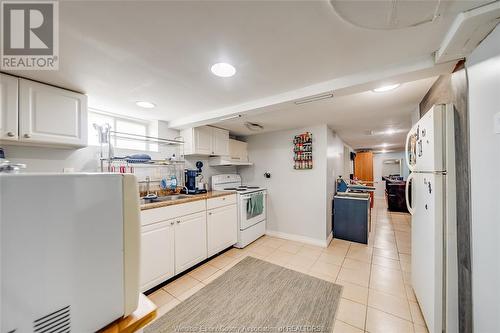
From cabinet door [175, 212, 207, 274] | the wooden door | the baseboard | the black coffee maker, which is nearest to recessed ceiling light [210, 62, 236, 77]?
cabinet door [175, 212, 207, 274]

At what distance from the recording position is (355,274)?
2.28 metres

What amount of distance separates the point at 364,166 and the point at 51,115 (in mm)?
9027

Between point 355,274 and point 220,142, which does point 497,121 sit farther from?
point 220,142

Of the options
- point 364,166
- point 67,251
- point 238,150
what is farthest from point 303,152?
point 364,166

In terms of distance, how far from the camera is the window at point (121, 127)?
2.23 m

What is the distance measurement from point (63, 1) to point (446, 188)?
247cm

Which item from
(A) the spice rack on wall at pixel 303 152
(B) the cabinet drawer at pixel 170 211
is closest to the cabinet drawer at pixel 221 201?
(B) the cabinet drawer at pixel 170 211

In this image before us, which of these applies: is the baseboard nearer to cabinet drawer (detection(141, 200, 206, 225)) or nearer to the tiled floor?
the tiled floor

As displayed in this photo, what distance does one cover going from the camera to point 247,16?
0.97 metres

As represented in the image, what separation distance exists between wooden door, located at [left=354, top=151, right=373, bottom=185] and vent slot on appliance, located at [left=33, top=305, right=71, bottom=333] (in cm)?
894

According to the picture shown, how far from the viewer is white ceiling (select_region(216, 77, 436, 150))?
6.53ft

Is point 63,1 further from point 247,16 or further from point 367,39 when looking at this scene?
point 367,39

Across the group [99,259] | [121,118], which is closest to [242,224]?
[121,118]

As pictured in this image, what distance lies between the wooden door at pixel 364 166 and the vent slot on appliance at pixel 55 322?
894 cm
